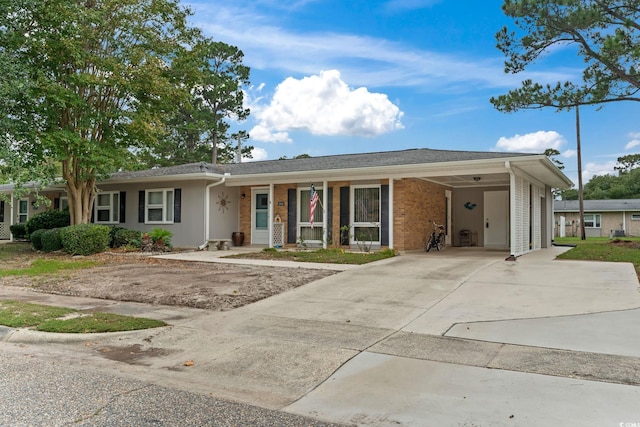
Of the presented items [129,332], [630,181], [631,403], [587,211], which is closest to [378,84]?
[129,332]

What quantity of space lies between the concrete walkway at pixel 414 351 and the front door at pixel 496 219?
A: 8.49m

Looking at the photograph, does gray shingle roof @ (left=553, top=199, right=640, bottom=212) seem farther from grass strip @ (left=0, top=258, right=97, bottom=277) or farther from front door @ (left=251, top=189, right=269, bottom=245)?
grass strip @ (left=0, top=258, right=97, bottom=277)

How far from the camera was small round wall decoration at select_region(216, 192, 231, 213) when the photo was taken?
1798cm

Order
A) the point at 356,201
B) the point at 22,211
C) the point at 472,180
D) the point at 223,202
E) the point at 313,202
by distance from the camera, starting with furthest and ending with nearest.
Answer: the point at 22,211 → the point at 223,202 → the point at 472,180 → the point at 356,201 → the point at 313,202

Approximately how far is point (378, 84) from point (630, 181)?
41.4 meters

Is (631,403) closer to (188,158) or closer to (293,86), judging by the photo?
(293,86)

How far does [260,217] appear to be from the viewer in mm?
18500

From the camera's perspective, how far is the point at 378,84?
19.0 metres

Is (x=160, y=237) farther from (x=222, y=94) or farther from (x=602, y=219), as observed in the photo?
(x=602, y=219)

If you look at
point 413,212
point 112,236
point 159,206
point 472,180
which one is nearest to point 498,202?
point 472,180

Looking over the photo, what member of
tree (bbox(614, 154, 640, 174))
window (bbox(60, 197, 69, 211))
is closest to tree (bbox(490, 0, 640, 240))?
window (bbox(60, 197, 69, 211))

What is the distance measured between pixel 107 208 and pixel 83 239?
545 centimetres

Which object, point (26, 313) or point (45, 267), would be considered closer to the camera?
point (26, 313)

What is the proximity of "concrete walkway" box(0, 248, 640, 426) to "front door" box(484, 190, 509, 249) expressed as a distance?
8.49 m
